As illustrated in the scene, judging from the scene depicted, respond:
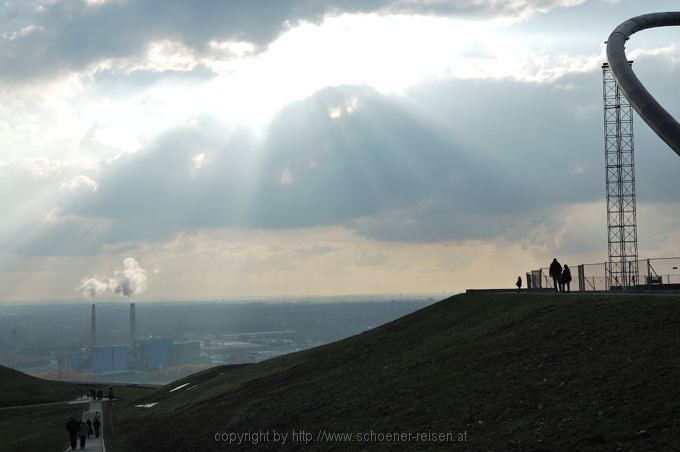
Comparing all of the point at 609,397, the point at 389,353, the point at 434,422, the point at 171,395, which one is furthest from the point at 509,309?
the point at 171,395

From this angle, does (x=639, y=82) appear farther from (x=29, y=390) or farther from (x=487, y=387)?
(x=29, y=390)

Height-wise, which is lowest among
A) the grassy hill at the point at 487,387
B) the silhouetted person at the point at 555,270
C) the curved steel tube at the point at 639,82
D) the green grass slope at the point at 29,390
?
the green grass slope at the point at 29,390

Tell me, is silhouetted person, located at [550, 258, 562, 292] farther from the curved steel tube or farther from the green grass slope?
the green grass slope

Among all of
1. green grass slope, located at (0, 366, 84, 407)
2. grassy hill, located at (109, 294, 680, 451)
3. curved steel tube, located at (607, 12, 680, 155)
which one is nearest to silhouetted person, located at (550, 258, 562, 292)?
grassy hill, located at (109, 294, 680, 451)

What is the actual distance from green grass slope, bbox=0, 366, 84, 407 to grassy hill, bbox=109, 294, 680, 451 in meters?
36.4

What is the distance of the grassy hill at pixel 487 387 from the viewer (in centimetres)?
2405

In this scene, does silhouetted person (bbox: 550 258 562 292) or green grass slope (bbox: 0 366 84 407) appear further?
green grass slope (bbox: 0 366 84 407)

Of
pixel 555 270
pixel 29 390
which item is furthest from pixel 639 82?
pixel 29 390

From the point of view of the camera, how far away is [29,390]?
93.4m

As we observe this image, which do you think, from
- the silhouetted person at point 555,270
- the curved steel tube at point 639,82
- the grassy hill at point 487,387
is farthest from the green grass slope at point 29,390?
the curved steel tube at point 639,82

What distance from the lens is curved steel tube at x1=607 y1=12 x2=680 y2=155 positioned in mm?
48562

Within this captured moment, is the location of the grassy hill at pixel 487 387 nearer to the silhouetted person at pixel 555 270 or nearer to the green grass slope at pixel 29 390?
the silhouetted person at pixel 555 270

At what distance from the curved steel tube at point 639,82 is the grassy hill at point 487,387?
14.2 metres

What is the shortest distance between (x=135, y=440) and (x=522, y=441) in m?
33.8
